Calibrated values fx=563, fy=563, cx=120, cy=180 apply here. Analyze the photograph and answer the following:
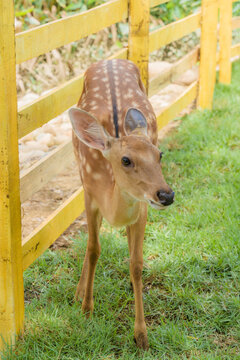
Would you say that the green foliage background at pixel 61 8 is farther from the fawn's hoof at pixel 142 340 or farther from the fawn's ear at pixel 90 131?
the fawn's hoof at pixel 142 340

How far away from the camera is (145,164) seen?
101 inches

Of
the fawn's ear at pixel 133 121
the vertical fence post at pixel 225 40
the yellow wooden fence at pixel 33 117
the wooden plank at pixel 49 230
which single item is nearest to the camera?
the yellow wooden fence at pixel 33 117

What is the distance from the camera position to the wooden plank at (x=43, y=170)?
11.7 feet

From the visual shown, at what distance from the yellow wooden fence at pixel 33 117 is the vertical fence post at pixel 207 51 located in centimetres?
60

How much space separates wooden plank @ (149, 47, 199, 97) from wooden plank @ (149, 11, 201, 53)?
32 cm

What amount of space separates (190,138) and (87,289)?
2.76 meters

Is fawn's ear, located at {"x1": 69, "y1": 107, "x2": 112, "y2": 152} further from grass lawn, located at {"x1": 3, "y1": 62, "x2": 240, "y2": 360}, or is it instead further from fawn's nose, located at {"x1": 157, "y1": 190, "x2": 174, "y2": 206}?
Result: grass lawn, located at {"x1": 3, "y1": 62, "x2": 240, "y2": 360}

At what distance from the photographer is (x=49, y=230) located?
351 centimetres

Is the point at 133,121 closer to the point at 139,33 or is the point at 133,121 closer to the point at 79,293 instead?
the point at 79,293

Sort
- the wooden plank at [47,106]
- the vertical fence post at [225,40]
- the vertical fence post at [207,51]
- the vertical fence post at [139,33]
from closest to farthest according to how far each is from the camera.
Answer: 1. the wooden plank at [47,106]
2. the vertical fence post at [139,33]
3. the vertical fence post at [207,51]
4. the vertical fence post at [225,40]

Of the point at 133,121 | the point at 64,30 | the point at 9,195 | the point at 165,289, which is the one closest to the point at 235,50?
the point at 64,30

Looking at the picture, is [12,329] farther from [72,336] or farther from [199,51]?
[199,51]

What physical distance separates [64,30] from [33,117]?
0.63m

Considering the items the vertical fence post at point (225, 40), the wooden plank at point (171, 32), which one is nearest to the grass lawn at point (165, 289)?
the wooden plank at point (171, 32)
